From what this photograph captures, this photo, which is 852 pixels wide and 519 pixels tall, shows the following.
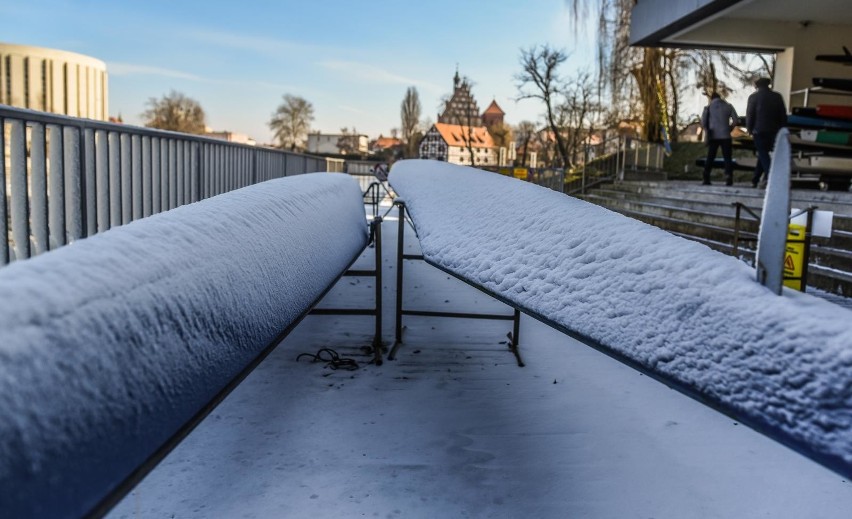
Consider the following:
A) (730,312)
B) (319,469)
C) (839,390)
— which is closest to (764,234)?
(730,312)

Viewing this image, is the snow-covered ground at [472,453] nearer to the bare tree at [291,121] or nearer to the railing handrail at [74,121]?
the railing handrail at [74,121]

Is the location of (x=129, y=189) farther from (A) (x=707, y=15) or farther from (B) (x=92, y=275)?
(A) (x=707, y=15)

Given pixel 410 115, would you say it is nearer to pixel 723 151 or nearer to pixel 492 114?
pixel 492 114

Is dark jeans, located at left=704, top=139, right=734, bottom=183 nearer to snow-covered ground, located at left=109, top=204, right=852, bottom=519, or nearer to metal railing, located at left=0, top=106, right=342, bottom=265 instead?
snow-covered ground, located at left=109, top=204, right=852, bottom=519

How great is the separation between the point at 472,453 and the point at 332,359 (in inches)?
66.2

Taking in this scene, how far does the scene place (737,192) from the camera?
11.2 meters

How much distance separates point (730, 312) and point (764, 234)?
18 cm

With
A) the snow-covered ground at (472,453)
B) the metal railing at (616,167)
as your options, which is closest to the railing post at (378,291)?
the snow-covered ground at (472,453)

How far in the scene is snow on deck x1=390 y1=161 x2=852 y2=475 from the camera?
962 mm

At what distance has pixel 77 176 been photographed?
11.3ft

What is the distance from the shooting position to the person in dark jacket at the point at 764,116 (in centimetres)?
1033

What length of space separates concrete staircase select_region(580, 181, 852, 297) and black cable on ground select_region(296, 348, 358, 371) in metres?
3.96

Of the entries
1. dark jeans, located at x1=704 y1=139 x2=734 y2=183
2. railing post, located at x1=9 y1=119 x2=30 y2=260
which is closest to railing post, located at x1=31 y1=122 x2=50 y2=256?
railing post, located at x1=9 y1=119 x2=30 y2=260

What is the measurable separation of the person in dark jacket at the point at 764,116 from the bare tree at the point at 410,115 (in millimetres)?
105169
